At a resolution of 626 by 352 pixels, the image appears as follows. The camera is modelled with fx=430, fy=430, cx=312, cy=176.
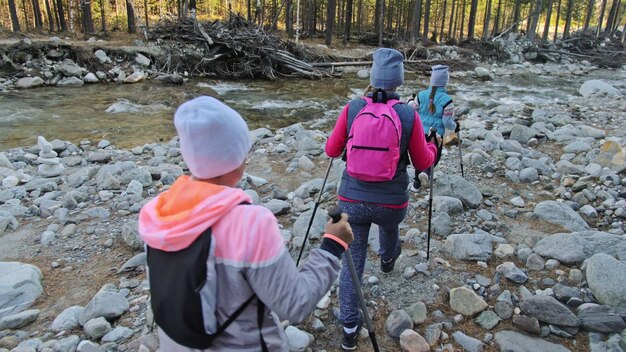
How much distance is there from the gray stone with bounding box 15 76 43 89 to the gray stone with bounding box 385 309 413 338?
17015 mm

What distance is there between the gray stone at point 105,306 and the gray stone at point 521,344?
2941mm

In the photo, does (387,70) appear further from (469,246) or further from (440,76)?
(440,76)

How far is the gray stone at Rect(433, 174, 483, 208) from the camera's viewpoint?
5.52 meters

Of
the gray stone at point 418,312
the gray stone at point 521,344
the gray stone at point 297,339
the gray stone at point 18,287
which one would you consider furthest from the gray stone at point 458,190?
the gray stone at point 18,287

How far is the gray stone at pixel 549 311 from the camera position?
328 cm

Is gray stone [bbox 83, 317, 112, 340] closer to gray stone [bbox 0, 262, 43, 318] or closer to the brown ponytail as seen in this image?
gray stone [bbox 0, 262, 43, 318]

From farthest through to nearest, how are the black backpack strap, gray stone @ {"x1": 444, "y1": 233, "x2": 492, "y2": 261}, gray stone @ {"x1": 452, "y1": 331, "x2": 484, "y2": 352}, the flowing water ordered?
the flowing water, gray stone @ {"x1": 444, "y1": 233, "x2": 492, "y2": 261}, gray stone @ {"x1": 452, "y1": 331, "x2": 484, "y2": 352}, the black backpack strap

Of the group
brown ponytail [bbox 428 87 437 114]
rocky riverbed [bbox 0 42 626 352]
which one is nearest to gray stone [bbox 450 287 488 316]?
rocky riverbed [bbox 0 42 626 352]

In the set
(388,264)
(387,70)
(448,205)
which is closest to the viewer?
(387,70)

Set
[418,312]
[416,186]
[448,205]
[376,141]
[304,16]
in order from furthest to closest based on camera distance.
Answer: [304,16], [416,186], [448,205], [418,312], [376,141]

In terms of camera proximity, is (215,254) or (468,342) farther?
(468,342)

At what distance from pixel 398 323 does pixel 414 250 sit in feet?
4.18

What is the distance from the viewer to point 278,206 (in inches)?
214

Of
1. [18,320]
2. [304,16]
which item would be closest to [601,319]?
Result: [18,320]
